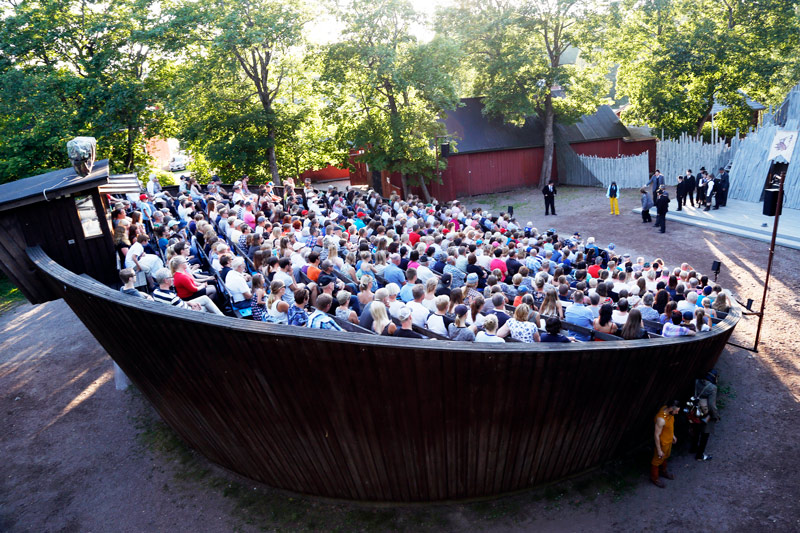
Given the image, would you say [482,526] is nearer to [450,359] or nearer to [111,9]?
[450,359]

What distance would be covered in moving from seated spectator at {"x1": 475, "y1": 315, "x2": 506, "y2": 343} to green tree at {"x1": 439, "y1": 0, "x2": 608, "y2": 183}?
2122 centimetres

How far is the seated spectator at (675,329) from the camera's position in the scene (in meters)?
6.86

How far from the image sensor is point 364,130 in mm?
22719

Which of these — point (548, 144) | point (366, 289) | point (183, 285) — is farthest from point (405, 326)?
point (548, 144)

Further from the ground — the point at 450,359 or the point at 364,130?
the point at 364,130

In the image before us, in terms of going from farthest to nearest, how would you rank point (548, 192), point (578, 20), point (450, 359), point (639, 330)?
point (578, 20) → point (548, 192) → point (639, 330) → point (450, 359)

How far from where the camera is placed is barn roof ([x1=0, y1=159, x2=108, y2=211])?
7.65 metres

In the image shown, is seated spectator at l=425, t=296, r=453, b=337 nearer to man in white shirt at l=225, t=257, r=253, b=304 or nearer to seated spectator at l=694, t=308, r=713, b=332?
man in white shirt at l=225, t=257, r=253, b=304

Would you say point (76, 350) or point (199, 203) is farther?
point (199, 203)

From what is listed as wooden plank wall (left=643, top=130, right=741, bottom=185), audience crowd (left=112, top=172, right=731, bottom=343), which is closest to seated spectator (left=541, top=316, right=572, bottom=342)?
audience crowd (left=112, top=172, right=731, bottom=343)

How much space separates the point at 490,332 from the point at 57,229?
691 cm

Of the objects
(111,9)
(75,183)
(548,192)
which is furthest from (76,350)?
(548,192)

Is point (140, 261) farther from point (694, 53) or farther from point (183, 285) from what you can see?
point (694, 53)

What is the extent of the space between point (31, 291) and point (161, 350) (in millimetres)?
4110
